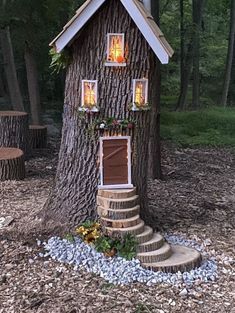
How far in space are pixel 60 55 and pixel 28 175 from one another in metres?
3.05

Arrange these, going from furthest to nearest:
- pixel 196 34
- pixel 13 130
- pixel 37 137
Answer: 1. pixel 196 34
2. pixel 37 137
3. pixel 13 130

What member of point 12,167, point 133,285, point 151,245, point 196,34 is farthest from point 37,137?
point 196,34

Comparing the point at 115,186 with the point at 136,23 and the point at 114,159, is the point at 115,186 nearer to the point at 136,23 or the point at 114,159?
the point at 114,159

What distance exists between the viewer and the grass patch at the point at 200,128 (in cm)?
1084

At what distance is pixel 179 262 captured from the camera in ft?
12.5

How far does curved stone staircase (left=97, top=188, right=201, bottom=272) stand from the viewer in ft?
12.5

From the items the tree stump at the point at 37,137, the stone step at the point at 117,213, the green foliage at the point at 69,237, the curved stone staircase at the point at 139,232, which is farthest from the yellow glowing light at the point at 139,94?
the tree stump at the point at 37,137

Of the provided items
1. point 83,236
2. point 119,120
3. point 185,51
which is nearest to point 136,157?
point 119,120

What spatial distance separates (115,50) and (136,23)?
0.30 meters

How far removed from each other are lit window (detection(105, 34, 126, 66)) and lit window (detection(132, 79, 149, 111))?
22 centimetres

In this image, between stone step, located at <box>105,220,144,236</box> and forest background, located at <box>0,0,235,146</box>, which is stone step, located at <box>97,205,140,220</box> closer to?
stone step, located at <box>105,220,144,236</box>

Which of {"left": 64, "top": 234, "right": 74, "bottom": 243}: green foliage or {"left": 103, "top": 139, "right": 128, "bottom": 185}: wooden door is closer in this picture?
{"left": 64, "top": 234, "right": 74, "bottom": 243}: green foliage

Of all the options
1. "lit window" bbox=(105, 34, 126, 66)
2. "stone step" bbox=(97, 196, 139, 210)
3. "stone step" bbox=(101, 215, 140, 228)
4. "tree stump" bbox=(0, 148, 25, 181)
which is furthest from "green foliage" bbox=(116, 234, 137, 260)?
"tree stump" bbox=(0, 148, 25, 181)

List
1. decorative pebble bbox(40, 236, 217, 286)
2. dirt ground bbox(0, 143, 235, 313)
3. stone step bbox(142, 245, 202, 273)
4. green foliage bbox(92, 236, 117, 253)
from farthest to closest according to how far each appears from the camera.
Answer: green foliage bbox(92, 236, 117, 253)
stone step bbox(142, 245, 202, 273)
decorative pebble bbox(40, 236, 217, 286)
dirt ground bbox(0, 143, 235, 313)
